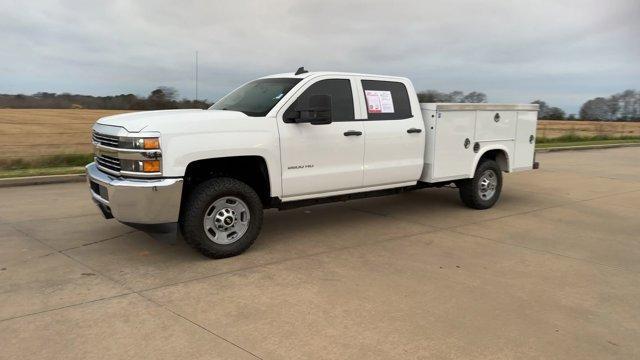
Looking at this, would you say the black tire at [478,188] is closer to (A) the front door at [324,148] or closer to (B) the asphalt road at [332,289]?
(B) the asphalt road at [332,289]

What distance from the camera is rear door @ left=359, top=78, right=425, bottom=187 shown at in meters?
6.73

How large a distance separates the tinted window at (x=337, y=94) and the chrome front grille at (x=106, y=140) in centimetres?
213

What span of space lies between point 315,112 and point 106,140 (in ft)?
7.24

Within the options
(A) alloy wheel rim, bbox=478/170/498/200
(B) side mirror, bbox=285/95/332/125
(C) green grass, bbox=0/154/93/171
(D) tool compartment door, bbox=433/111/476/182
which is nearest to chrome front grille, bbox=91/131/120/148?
(B) side mirror, bbox=285/95/332/125

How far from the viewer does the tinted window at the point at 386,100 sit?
680cm

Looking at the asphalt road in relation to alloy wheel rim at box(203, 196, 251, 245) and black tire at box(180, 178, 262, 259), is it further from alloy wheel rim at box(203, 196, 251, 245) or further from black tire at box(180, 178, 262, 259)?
alloy wheel rim at box(203, 196, 251, 245)

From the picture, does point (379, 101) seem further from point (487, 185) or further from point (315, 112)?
point (487, 185)

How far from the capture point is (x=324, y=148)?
6207 millimetres

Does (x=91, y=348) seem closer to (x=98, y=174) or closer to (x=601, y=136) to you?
(x=98, y=174)

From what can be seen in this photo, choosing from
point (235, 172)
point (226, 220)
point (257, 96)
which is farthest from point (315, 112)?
point (226, 220)

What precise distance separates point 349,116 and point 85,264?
3.41 meters

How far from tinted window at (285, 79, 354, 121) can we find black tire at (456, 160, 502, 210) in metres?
2.75

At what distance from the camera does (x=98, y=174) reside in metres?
5.66

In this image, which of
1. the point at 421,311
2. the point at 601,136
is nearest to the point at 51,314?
the point at 421,311
